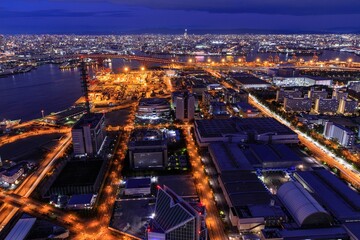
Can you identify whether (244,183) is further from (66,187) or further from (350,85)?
(350,85)

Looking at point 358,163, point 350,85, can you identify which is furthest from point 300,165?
point 350,85

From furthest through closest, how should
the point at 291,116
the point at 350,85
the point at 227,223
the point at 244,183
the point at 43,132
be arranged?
the point at 350,85 → the point at 291,116 → the point at 43,132 → the point at 244,183 → the point at 227,223

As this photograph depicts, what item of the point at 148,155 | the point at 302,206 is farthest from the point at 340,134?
the point at 148,155

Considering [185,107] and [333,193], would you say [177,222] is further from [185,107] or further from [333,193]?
[185,107]

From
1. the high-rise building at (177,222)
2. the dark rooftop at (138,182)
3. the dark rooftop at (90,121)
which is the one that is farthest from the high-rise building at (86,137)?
A: the high-rise building at (177,222)

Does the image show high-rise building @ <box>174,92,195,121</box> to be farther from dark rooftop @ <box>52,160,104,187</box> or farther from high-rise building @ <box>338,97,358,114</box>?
high-rise building @ <box>338,97,358,114</box>
